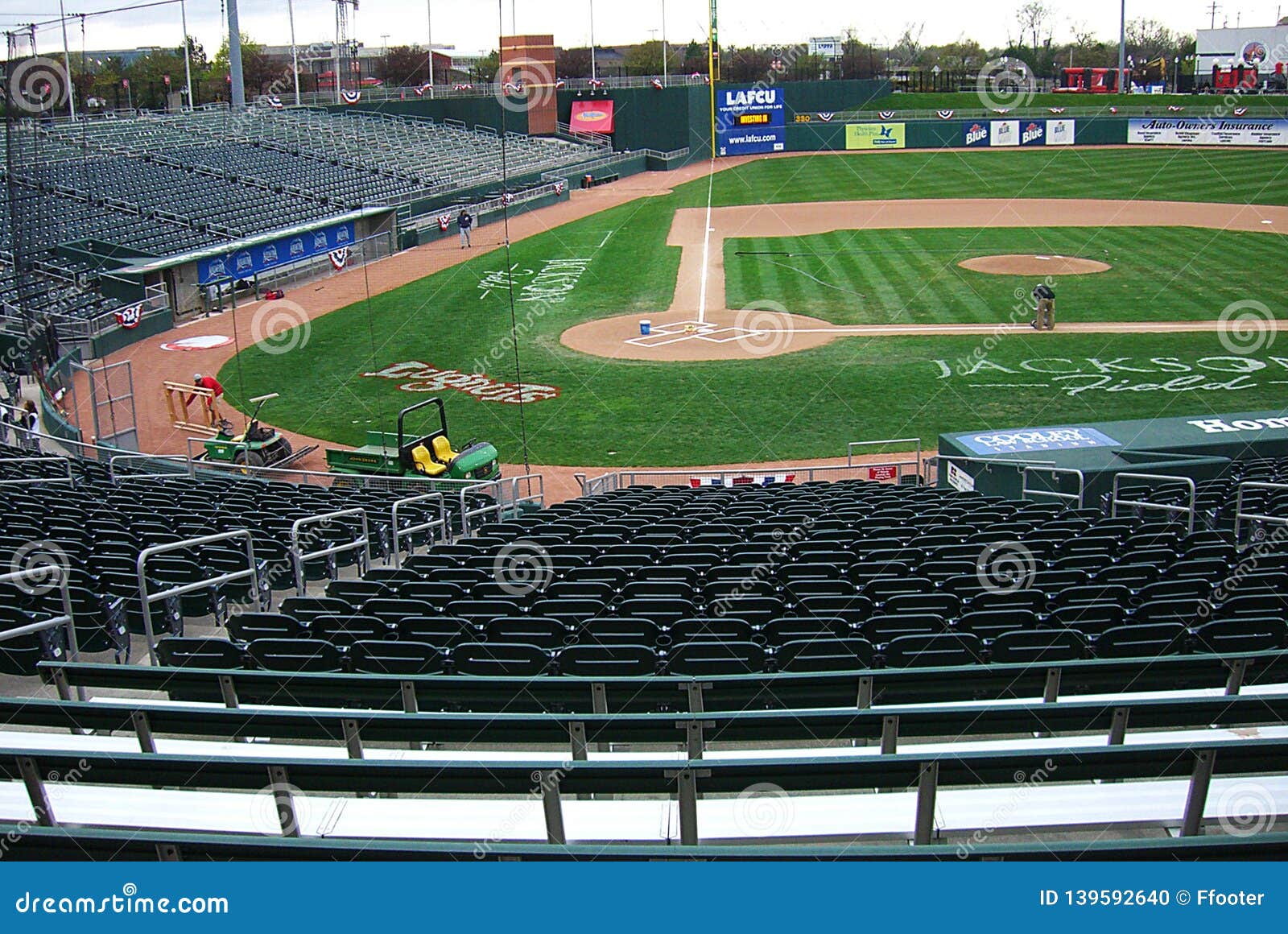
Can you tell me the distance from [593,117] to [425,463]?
59012mm

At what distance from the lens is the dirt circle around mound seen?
36062mm

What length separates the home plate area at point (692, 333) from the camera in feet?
98.0

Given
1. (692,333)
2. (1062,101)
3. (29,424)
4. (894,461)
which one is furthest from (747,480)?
(1062,101)

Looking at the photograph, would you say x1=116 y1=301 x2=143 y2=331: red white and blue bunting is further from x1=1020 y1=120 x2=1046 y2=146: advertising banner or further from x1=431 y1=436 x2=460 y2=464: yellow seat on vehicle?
x1=1020 y1=120 x2=1046 y2=146: advertising banner

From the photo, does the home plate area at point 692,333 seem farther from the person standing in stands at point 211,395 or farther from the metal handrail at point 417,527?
the metal handrail at point 417,527

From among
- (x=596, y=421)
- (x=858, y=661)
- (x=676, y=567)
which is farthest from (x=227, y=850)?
(x=596, y=421)

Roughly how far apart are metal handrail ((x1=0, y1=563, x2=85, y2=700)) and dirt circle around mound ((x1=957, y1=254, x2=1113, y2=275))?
103ft

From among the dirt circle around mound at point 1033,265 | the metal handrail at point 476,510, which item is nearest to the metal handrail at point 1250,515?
the metal handrail at point 476,510

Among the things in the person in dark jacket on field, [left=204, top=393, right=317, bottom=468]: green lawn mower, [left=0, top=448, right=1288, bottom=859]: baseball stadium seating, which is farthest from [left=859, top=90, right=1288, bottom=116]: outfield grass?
[left=0, top=448, right=1288, bottom=859]: baseball stadium seating

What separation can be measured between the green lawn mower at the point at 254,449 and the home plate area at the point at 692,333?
35.0 feet

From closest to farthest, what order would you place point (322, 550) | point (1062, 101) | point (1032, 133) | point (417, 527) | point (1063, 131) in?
point (322, 550)
point (417, 527)
point (1063, 131)
point (1032, 133)
point (1062, 101)

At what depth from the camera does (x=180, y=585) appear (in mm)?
10883

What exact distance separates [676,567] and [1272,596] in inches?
189

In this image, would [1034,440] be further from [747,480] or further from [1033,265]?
[1033,265]
